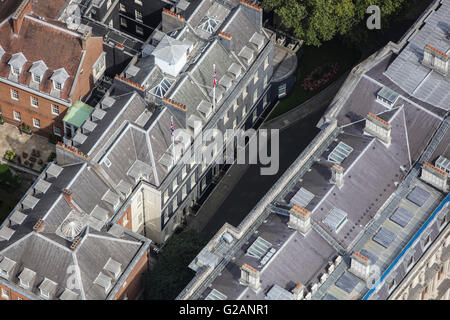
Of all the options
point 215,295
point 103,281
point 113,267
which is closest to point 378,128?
point 215,295

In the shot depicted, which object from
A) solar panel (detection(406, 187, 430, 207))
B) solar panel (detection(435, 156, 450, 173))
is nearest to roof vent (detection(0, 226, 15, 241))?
solar panel (detection(406, 187, 430, 207))

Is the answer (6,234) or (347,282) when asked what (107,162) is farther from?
(347,282)

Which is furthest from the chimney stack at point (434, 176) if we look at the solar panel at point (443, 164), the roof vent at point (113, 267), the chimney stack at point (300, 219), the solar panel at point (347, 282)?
the roof vent at point (113, 267)

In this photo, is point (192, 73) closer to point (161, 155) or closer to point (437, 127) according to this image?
point (161, 155)

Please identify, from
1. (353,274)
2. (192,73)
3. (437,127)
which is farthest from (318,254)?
(192,73)

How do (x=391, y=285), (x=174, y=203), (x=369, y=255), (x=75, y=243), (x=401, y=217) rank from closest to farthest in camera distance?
(x=369, y=255), (x=391, y=285), (x=401, y=217), (x=75, y=243), (x=174, y=203)

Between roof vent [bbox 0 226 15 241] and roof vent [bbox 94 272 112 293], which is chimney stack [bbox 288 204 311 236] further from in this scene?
roof vent [bbox 0 226 15 241]
